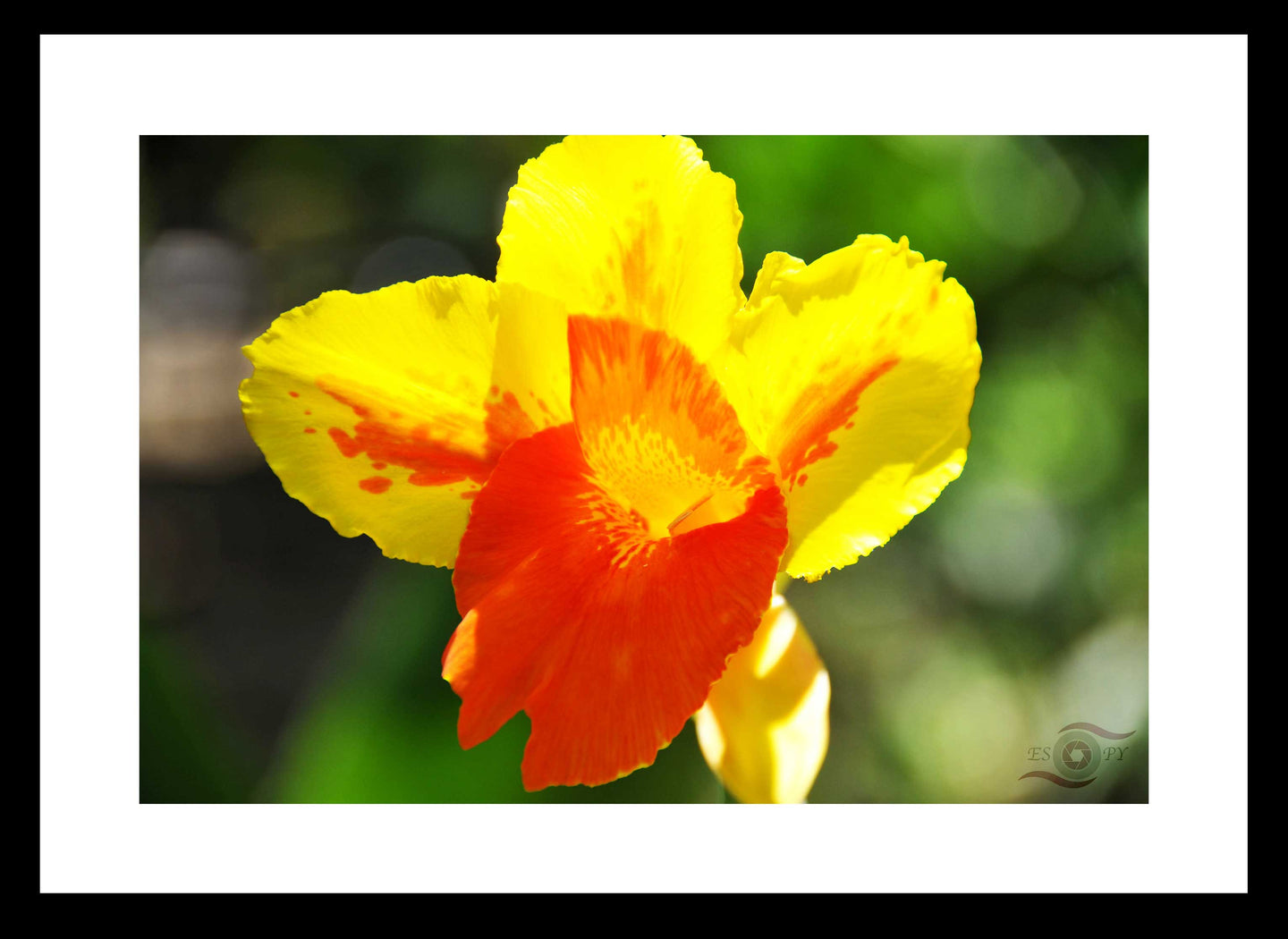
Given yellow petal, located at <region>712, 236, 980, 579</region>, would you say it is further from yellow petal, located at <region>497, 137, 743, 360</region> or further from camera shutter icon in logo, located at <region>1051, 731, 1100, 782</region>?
camera shutter icon in logo, located at <region>1051, 731, 1100, 782</region>

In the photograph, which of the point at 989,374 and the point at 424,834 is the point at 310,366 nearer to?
the point at 424,834

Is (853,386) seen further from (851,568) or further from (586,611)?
(851,568)

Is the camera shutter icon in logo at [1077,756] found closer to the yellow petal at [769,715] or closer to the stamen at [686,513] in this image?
the yellow petal at [769,715]

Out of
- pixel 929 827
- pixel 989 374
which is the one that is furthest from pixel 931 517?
pixel 929 827

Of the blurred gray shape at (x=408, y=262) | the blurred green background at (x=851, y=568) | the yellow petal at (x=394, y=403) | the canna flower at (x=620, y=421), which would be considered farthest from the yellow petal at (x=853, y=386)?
the blurred gray shape at (x=408, y=262)

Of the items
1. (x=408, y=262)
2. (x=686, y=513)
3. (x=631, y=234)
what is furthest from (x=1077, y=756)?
(x=408, y=262)

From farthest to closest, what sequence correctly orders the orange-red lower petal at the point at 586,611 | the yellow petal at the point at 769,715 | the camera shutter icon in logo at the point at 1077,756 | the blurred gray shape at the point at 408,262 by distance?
the blurred gray shape at the point at 408,262 < the camera shutter icon in logo at the point at 1077,756 < the yellow petal at the point at 769,715 < the orange-red lower petal at the point at 586,611

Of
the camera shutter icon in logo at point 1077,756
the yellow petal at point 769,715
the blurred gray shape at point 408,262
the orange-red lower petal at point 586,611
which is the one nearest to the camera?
the orange-red lower petal at point 586,611

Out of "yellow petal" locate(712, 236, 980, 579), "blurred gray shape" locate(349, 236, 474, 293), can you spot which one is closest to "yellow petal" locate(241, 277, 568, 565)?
"yellow petal" locate(712, 236, 980, 579)
